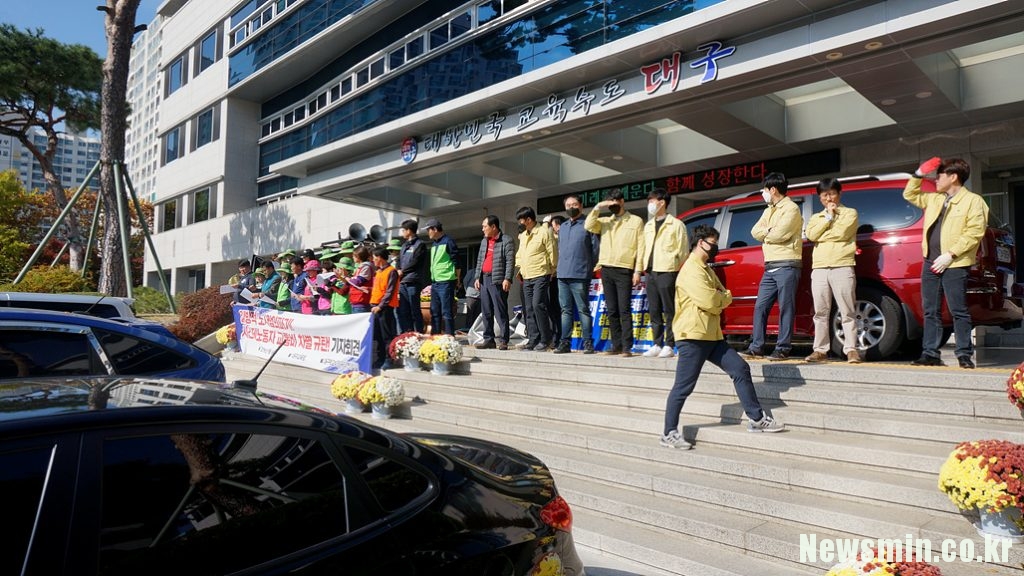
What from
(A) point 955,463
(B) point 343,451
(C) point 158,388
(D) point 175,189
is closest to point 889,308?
(A) point 955,463

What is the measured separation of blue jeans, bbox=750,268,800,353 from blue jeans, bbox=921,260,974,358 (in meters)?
1.18

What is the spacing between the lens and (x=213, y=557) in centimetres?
185

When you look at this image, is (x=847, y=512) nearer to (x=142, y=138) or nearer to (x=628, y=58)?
(x=628, y=58)

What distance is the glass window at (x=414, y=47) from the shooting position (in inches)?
672

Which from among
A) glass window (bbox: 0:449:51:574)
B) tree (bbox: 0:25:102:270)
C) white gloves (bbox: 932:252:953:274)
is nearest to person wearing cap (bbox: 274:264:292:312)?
white gloves (bbox: 932:252:953:274)

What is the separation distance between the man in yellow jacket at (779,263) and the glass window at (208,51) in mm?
33900

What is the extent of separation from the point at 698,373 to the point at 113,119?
732 inches

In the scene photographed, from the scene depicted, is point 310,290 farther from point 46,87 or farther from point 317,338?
point 46,87

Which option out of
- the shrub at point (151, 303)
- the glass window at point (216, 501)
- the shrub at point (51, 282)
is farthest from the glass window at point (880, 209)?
the shrub at point (151, 303)

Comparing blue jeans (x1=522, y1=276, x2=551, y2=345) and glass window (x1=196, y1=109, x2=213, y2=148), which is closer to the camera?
blue jeans (x1=522, y1=276, x2=551, y2=345)

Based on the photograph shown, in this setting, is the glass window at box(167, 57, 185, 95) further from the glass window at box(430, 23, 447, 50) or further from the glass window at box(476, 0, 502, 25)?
the glass window at box(476, 0, 502, 25)

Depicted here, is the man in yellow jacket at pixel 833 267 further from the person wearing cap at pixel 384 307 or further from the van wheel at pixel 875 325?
the person wearing cap at pixel 384 307

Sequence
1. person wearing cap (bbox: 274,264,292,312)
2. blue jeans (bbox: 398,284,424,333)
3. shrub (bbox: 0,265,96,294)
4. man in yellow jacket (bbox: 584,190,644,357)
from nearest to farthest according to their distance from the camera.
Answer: man in yellow jacket (bbox: 584,190,644,357) → blue jeans (bbox: 398,284,424,333) → person wearing cap (bbox: 274,264,292,312) → shrub (bbox: 0,265,96,294)

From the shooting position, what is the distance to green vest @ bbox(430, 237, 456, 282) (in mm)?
10086
